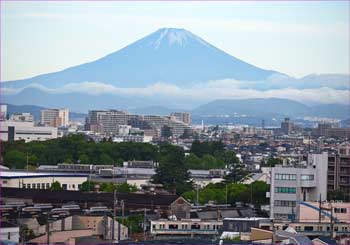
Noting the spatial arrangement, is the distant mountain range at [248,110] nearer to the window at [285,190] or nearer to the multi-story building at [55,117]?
the multi-story building at [55,117]

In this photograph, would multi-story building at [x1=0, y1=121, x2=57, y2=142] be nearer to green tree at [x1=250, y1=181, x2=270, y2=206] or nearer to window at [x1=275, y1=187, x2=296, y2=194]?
green tree at [x1=250, y1=181, x2=270, y2=206]

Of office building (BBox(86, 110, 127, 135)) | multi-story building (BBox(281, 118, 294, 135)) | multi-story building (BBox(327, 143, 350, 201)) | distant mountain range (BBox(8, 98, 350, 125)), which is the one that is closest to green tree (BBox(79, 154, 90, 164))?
multi-story building (BBox(327, 143, 350, 201))

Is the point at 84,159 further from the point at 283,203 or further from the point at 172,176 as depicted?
the point at 283,203

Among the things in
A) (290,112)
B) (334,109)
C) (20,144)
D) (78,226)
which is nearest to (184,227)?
(78,226)

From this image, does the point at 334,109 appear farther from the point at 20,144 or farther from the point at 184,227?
the point at 184,227

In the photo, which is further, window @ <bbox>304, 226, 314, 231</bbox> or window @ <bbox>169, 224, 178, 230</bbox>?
window @ <bbox>169, 224, 178, 230</bbox>

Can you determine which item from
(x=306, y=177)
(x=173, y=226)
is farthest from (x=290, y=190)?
(x=173, y=226)
